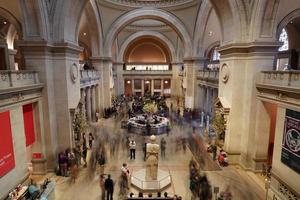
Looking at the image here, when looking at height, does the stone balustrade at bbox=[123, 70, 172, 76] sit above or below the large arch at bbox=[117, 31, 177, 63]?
below

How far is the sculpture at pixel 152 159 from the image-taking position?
25.8ft

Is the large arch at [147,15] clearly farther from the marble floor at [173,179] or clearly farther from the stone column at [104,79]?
the marble floor at [173,179]

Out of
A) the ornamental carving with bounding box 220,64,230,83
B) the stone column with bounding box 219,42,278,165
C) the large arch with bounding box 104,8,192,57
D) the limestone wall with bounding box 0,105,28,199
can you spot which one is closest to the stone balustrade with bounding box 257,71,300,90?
the stone column with bounding box 219,42,278,165

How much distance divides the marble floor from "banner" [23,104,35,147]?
1959mm

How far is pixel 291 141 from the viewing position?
734 centimetres

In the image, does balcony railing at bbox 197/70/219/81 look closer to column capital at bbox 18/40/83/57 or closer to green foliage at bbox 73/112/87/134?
green foliage at bbox 73/112/87/134

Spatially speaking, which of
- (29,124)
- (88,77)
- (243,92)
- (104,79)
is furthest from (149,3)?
(29,124)

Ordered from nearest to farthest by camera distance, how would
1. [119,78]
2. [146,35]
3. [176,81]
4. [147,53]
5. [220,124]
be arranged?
[220,124]
[146,35]
[176,81]
[119,78]
[147,53]

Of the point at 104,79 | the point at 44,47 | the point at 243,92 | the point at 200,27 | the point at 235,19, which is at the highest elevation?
the point at 200,27

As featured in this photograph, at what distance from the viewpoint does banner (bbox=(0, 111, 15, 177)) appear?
6961 millimetres

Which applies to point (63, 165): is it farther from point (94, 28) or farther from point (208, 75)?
point (94, 28)

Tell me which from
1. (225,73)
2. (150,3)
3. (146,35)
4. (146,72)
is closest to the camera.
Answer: (225,73)

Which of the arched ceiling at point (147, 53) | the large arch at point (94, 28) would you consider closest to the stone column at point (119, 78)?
the arched ceiling at point (147, 53)

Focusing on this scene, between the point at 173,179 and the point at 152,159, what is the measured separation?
1.86m
